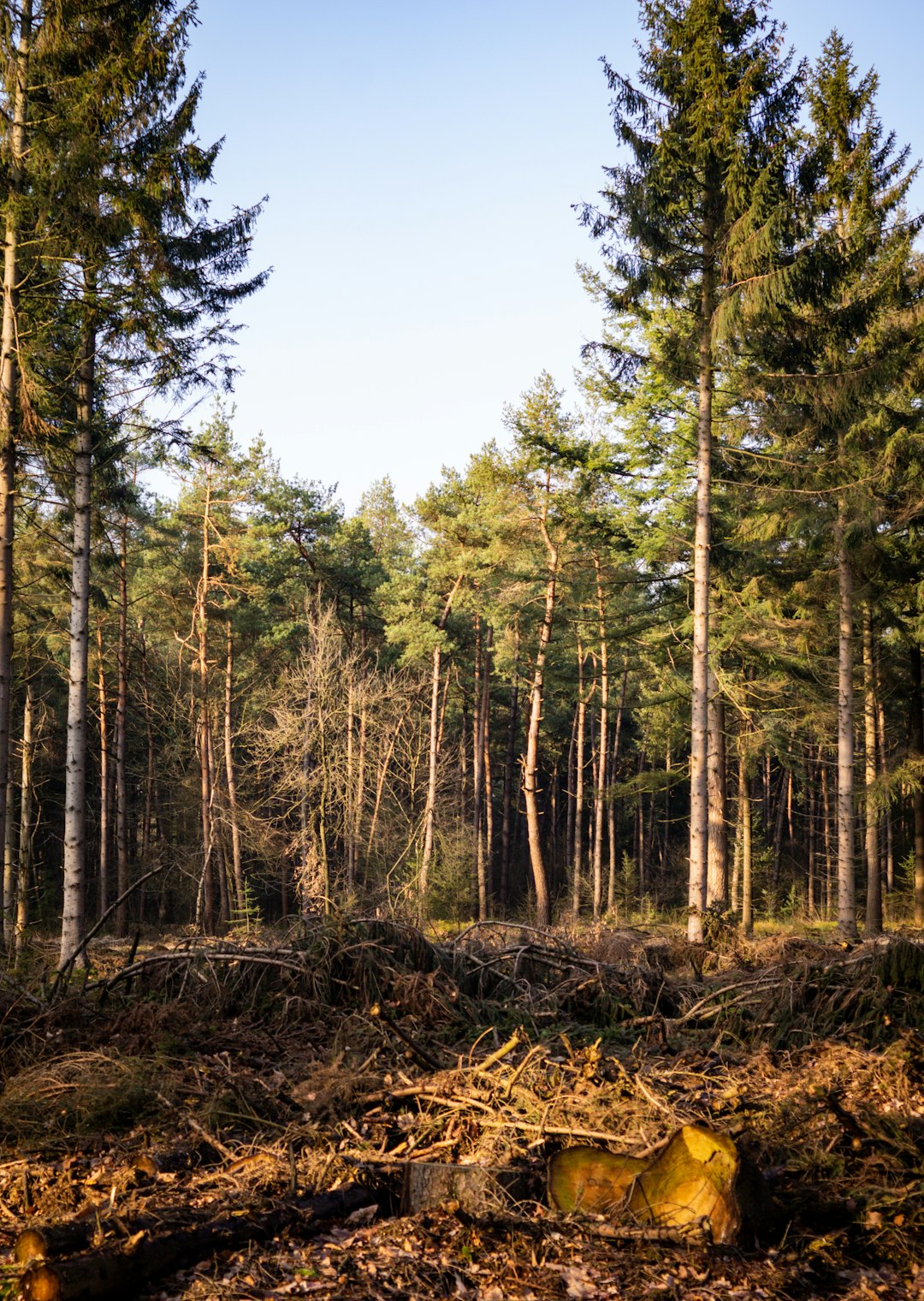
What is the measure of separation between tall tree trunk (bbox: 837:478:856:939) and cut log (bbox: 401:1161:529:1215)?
12744 mm

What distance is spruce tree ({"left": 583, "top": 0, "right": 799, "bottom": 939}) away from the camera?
13.1m

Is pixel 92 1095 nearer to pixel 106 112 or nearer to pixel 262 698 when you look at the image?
pixel 106 112

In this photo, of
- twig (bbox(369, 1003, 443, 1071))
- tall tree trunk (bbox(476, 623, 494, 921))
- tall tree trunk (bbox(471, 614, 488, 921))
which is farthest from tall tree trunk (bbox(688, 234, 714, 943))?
tall tree trunk (bbox(476, 623, 494, 921))

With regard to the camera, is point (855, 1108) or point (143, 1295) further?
point (855, 1108)

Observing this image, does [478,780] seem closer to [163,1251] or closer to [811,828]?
[811,828]

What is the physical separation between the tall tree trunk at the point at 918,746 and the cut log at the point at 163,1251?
15.9 meters

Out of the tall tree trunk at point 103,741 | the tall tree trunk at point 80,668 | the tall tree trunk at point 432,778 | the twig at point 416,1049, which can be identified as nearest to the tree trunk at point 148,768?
the tall tree trunk at point 103,741

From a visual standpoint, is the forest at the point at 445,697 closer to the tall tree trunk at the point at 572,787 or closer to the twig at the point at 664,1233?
the twig at the point at 664,1233

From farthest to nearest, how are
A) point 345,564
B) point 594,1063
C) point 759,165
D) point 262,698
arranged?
point 345,564
point 262,698
point 759,165
point 594,1063

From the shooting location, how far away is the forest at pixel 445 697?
4.90m

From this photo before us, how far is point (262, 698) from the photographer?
31.3m

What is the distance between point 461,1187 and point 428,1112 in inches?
42.2

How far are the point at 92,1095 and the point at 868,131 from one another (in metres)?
18.7

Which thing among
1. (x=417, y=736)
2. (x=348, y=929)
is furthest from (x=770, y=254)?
(x=417, y=736)
